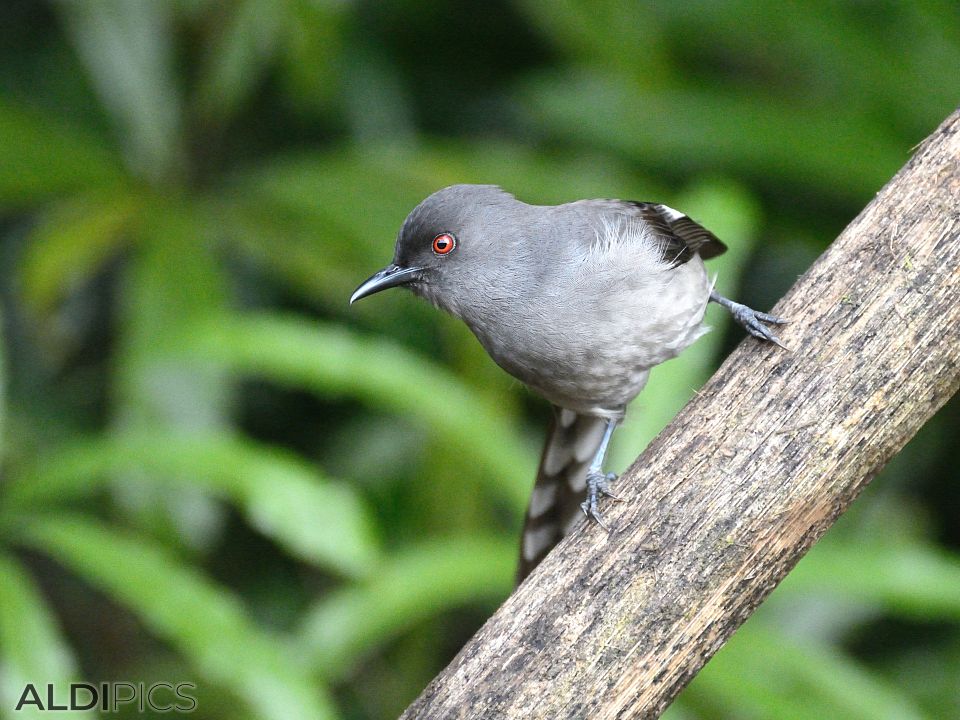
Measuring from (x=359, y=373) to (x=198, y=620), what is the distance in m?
1.06

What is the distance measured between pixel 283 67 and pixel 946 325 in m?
4.36

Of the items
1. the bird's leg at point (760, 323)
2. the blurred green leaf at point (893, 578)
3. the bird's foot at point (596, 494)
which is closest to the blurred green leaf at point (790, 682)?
the blurred green leaf at point (893, 578)

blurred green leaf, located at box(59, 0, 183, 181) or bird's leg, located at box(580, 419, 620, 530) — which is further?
blurred green leaf, located at box(59, 0, 183, 181)

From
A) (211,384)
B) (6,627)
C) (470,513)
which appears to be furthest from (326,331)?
(6,627)

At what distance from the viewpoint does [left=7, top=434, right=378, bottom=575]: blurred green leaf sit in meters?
3.54

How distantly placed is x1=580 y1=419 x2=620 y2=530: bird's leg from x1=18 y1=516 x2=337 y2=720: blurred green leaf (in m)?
1.10

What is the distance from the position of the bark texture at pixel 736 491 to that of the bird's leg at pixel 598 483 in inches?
2.1

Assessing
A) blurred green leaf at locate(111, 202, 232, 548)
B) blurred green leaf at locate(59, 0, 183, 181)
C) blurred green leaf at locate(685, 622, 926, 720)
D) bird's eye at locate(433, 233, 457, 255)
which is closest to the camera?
bird's eye at locate(433, 233, 457, 255)

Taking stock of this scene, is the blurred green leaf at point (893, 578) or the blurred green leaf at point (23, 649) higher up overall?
the blurred green leaf at point (23, 649)

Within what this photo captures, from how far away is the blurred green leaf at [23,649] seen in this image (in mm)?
3195

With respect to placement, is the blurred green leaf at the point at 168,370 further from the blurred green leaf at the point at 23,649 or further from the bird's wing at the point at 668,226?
the bird's wing at the point at 668,226

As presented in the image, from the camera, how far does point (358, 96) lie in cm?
625

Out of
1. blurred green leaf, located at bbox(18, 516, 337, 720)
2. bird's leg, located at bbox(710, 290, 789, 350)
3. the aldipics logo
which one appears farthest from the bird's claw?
the aldipics logo

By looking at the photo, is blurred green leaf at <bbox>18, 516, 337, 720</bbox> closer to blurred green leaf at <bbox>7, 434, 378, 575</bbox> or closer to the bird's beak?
blurred green leaf at <bbox>7, 434, 378, 575</bbox>
